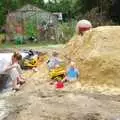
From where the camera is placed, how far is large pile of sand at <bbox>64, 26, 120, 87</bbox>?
15.8 m

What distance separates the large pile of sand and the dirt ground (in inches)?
24.0

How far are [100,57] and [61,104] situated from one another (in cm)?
349

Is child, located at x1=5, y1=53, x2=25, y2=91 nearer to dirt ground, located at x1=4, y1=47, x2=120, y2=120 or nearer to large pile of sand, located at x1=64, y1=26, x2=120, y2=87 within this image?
dirt ground, located at x1=4, y1=47, x2=120, y2=120

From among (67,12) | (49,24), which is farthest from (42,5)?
(49,24)

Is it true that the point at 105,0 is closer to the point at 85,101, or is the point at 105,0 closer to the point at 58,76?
the point at 58,76

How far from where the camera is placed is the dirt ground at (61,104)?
12.0 metres

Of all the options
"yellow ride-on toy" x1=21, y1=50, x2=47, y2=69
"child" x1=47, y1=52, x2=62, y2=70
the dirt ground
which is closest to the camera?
the dirt ground

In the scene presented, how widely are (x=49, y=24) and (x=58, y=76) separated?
28.1 meters

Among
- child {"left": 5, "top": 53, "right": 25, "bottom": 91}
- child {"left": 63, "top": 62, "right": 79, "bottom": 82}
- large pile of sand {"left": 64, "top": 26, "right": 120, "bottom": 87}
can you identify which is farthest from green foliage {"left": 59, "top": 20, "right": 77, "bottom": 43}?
child {"left": 63, "top": 62, "right": 79, "bottom": 82}

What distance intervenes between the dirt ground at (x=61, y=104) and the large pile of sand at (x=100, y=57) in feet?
2.00

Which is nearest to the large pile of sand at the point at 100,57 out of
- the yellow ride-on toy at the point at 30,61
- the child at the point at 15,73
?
the child at the point at 15,73

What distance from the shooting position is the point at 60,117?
39.0 ft

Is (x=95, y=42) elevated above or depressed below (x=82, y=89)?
above

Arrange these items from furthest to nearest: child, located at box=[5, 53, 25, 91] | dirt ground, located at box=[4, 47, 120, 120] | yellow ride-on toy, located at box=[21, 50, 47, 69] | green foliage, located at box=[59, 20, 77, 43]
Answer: green foliage, located at box=[59, 20, 77, 43] → yellow ride-on toy, located at box=[21, 50, 47, 69] → child, located at box=[5, 53, 25, 91] → dirt ground, located at box=[4, 47, 120, 120]
